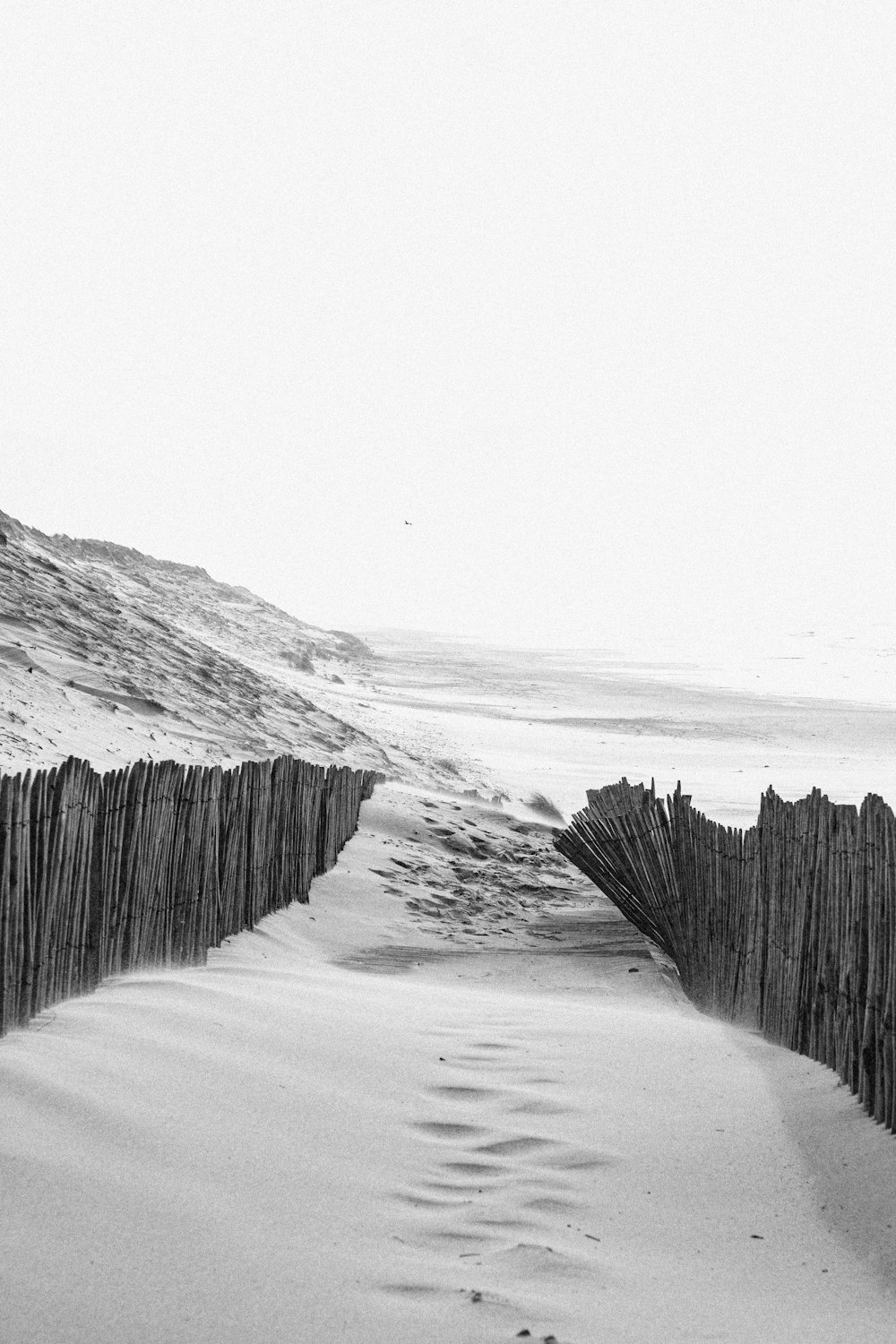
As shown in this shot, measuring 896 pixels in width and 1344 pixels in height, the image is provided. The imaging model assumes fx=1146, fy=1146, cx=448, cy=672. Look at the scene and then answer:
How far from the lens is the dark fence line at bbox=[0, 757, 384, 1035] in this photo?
2.89 metres

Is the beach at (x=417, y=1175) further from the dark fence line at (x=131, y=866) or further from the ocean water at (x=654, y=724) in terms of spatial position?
the ocean water at (x=654, y=724)

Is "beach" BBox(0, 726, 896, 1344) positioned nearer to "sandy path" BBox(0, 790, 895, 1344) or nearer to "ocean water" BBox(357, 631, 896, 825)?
"sandy path" BBox(0, 790, 895, 1344)

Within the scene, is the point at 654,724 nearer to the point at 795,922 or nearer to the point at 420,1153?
the point at 795,922

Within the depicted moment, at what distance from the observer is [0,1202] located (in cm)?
214

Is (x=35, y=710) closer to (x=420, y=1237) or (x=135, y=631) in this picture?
(x=135, y=631)

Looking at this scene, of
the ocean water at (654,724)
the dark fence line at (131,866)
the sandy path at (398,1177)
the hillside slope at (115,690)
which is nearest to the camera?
the sandy path at (398,1177)

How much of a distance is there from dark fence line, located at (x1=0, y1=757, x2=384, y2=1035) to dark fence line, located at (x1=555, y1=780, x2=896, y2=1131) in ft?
6.16

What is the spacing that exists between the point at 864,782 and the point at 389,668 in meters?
18.0

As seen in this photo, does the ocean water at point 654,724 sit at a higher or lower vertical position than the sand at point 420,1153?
higher

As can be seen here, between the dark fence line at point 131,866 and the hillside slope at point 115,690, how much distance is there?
123cm

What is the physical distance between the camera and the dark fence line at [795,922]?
294 centimetres

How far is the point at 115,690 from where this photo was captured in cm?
839

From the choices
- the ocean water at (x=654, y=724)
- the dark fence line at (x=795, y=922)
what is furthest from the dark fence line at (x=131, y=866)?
the ocean water at (x=654, y=724)

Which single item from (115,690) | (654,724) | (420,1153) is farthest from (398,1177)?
(654,724)
